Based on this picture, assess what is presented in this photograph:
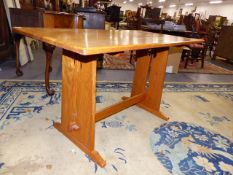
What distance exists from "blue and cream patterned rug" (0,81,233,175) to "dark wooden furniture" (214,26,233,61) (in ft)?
9.25

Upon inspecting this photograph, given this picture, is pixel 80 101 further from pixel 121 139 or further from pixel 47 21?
pixel 47 21

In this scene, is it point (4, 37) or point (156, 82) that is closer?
point (156, 82)

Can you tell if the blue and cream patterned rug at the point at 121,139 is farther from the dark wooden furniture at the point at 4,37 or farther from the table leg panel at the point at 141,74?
the dark wooden furniture at the point at 4,37

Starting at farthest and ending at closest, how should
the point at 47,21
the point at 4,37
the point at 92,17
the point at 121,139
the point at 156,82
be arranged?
1. the point at 92,17
2. the point at 4,37
3. the point at 47,21
4. the point at 156,82
5. the point at 121,139

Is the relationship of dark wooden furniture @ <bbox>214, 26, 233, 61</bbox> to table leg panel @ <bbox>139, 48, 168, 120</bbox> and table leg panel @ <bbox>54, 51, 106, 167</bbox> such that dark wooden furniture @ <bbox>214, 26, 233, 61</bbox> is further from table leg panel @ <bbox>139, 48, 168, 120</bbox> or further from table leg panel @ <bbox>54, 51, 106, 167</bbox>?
table leg panel @ <bbox>54, 51, 106, 167</bbox>

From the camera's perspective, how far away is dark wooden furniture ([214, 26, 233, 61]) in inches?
182

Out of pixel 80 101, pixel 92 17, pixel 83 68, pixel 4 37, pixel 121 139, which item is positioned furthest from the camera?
pixel 92 17

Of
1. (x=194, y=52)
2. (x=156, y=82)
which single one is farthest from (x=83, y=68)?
(x=194, y=52)

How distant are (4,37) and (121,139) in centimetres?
267

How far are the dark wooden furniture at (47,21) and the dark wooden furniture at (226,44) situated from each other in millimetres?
3802

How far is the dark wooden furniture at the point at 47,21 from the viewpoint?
2072 mm

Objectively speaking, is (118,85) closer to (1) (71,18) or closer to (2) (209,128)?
(1) (71,18)

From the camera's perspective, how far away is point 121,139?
1594 millimetres

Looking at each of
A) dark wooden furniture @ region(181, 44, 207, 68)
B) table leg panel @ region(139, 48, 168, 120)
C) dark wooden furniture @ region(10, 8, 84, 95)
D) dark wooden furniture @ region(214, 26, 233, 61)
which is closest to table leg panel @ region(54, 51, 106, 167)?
dark wooden furniture @ region(10, 8, 84, 95)
